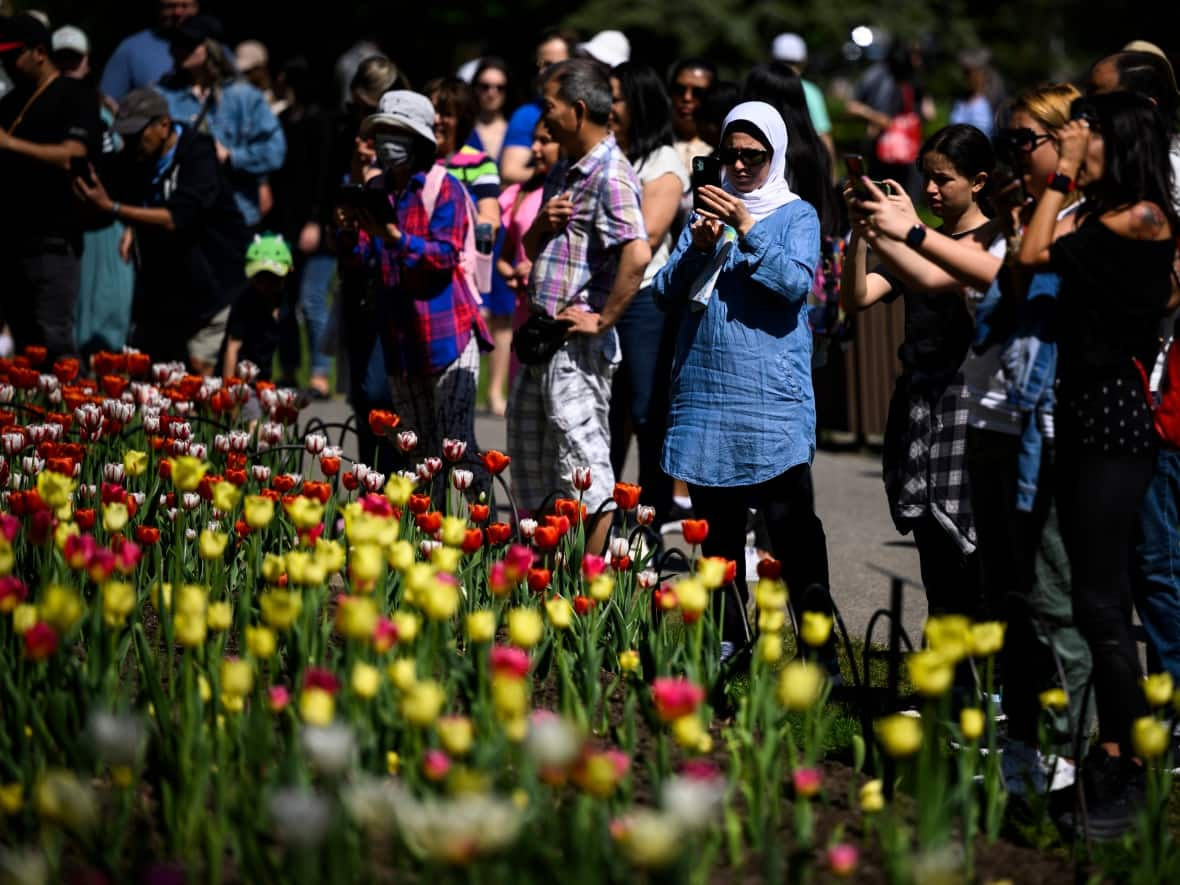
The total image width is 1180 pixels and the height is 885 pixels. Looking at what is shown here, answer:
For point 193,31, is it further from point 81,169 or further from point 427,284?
point 427,284

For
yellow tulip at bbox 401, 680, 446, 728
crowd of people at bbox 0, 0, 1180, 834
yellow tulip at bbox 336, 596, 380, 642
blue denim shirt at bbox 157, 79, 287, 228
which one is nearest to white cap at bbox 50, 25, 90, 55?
crowd of people at bbox 0, 0, 1180, 834

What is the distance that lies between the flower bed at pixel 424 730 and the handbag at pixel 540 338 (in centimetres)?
106

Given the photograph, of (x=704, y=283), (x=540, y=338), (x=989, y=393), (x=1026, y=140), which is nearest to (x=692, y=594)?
(x=989, y=393)

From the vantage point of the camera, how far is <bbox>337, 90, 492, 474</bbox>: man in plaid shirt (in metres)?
6.46

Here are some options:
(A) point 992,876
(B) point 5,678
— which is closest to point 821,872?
(A) point 992,876

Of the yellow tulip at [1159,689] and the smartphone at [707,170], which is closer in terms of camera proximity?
the yellow tulip at [1159,689]

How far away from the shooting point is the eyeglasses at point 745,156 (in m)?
5.30

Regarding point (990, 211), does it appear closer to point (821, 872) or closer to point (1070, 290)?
point (1070, 290)

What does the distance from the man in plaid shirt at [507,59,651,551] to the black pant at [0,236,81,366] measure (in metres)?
3.52

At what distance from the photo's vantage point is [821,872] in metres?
3.63

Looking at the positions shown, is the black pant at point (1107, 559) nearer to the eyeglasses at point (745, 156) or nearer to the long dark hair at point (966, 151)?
the long dark hair at point (966, 151)

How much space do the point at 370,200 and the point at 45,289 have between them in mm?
3390

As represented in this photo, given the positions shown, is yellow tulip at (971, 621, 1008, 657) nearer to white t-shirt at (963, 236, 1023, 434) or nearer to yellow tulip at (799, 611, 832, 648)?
yellow tulip at (799, 611, 832, 648)

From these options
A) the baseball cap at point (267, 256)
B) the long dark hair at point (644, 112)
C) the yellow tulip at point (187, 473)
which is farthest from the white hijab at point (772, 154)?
the baseball cap at point (267, 256)
